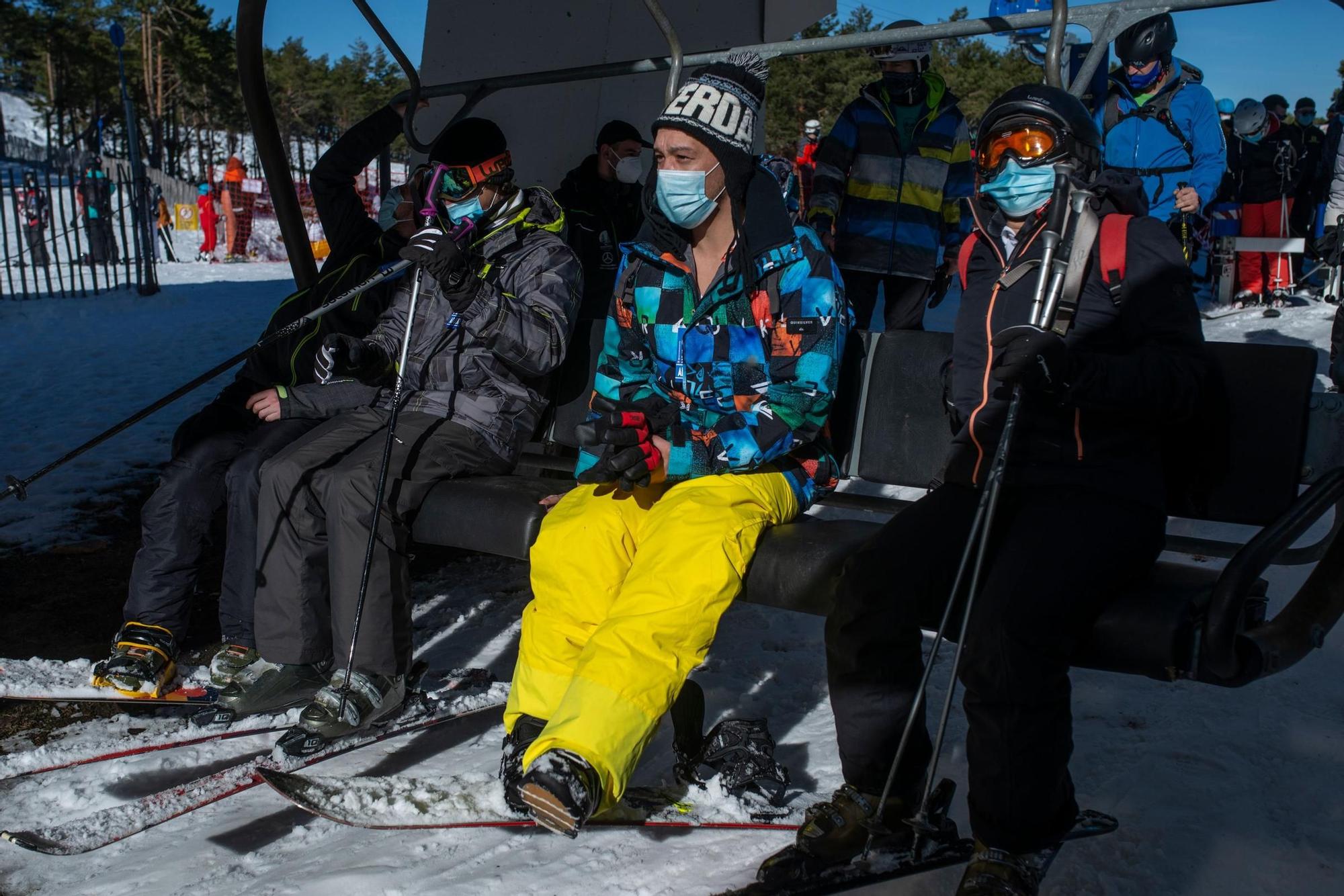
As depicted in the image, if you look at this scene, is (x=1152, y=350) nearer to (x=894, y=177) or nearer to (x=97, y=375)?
(x=894, y=177)

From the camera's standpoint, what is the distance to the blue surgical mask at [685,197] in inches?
115

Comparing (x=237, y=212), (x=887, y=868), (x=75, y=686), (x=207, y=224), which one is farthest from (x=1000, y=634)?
(x=237, y=212)

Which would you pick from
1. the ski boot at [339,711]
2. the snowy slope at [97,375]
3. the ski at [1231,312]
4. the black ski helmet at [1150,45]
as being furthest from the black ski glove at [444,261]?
the ski at [1231,312]

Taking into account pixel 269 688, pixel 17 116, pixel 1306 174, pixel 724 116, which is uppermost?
pixel 17 116

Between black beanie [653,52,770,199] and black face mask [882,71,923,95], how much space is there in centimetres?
177

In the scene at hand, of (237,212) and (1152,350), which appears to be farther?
(237,212)

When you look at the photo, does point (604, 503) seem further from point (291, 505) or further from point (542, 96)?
point (542, 96)

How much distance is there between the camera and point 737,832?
8.70ft

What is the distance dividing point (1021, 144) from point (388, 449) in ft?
5.94

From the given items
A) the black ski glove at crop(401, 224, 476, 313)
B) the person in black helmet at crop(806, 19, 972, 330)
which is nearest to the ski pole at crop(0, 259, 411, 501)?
the black ski glove at crop(401, 224, 476, 313)

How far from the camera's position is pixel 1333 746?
2.98 m

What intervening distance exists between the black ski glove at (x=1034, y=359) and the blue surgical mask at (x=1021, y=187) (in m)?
0.46

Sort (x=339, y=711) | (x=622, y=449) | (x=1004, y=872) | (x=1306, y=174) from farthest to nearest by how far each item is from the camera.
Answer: (x=1306, y=174), (x=339, y=711), (x=622, y=449), (x=1004, y=872)

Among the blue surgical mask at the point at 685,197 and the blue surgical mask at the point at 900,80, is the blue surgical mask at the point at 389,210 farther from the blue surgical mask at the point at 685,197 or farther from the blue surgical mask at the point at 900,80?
the blue surgical mask at the point at 900,80
